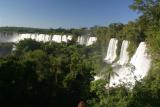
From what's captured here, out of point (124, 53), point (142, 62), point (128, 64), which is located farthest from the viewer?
point (124, 53)

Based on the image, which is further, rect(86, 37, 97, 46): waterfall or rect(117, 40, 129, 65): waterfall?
rect(86, 37, 97, 46): waterfall

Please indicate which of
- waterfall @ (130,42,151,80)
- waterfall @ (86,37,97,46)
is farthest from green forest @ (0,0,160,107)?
waterfall @ (86,37,97,46)

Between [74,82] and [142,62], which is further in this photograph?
[74,82]

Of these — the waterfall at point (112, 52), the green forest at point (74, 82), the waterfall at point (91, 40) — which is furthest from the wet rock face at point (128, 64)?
the waterfall at point (91, 40)

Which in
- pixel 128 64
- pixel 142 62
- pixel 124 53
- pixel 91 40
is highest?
pixel 128 64

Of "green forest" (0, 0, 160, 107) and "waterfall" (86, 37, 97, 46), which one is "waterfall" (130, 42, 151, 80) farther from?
"waterfall" (86, 37, 97, 46)

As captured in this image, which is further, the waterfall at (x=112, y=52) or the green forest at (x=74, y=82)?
the waterfall at (x=112, y=52)

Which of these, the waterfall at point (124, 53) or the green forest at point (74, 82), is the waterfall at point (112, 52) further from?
the green forest at point (74, 82)

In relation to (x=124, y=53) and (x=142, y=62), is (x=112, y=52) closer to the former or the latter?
(x=124, y=53)

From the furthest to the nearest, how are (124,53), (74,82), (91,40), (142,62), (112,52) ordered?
(91,40) → (112,52) → (124,53) → (74,82) → (142,62)

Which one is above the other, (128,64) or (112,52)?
(128,64)

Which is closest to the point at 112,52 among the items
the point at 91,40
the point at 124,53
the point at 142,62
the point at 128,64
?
the point at 124,53
